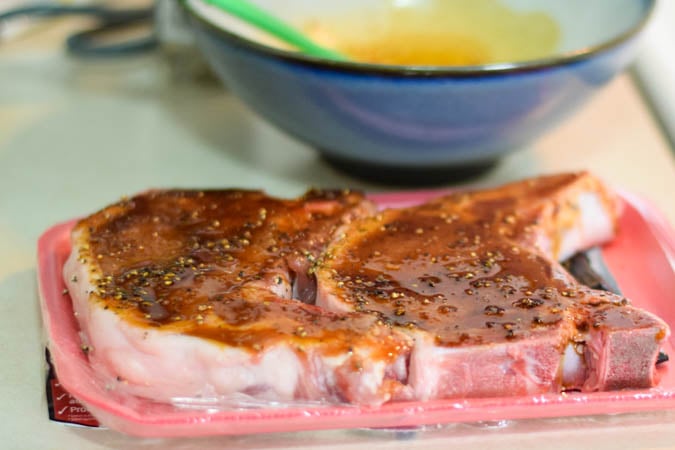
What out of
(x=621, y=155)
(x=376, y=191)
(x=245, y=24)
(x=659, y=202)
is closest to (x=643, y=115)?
(x=621, y=155)

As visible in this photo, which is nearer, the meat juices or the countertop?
the meat juices

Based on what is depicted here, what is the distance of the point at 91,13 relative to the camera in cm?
182

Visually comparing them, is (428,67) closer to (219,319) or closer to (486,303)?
(486,303)

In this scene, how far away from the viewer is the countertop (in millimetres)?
997

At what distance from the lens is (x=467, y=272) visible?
36.4 inches

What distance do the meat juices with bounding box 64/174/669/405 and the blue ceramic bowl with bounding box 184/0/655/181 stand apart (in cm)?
15

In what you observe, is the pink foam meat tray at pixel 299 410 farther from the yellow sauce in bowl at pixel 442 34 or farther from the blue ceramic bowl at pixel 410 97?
the yellow sauce in bowl at pixel 442 34

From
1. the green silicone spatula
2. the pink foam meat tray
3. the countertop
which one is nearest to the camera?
the pink foam meat tray

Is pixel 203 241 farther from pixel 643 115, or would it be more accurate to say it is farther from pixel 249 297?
pixel 643 115

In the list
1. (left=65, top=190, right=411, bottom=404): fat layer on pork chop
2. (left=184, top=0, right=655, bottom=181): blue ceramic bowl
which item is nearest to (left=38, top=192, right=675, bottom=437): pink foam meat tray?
(left=65, top=190, right=411, bottom=404): fat layer on pork chop

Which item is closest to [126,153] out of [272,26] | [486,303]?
[272,26]

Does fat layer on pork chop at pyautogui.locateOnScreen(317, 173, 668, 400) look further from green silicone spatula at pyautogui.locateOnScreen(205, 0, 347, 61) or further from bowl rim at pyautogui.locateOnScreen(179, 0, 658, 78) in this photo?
green silicone spatula at pyautogui.locateOnScreen(205, 0, 347, 61)

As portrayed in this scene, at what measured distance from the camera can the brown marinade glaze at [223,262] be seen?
81cm

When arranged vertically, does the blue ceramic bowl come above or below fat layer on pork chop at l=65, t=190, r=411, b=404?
above
